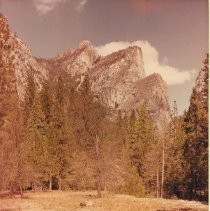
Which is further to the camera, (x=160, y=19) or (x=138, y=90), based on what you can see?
(x=138, y=90)

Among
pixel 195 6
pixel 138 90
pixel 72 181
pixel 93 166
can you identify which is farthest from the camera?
pixel 138 90

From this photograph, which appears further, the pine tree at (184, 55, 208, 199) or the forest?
the pine tree at (184, 55, 208, 199)

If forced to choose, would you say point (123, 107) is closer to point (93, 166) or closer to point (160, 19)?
point (93, 166)

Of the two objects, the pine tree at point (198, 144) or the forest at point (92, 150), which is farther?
the pine tree at point (198, 144)

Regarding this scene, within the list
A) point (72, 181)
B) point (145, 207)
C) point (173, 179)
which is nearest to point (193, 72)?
point (145, 207)

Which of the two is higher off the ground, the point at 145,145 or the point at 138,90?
the point at 138,90

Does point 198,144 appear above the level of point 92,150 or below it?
above

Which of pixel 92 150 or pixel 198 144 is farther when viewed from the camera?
pixel 92 150

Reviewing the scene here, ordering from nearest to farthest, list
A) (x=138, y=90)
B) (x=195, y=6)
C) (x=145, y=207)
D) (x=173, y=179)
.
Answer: (x=195, y=6) < (x=145, y=207) < (x=173, y=179) < (x=138, y=90)
